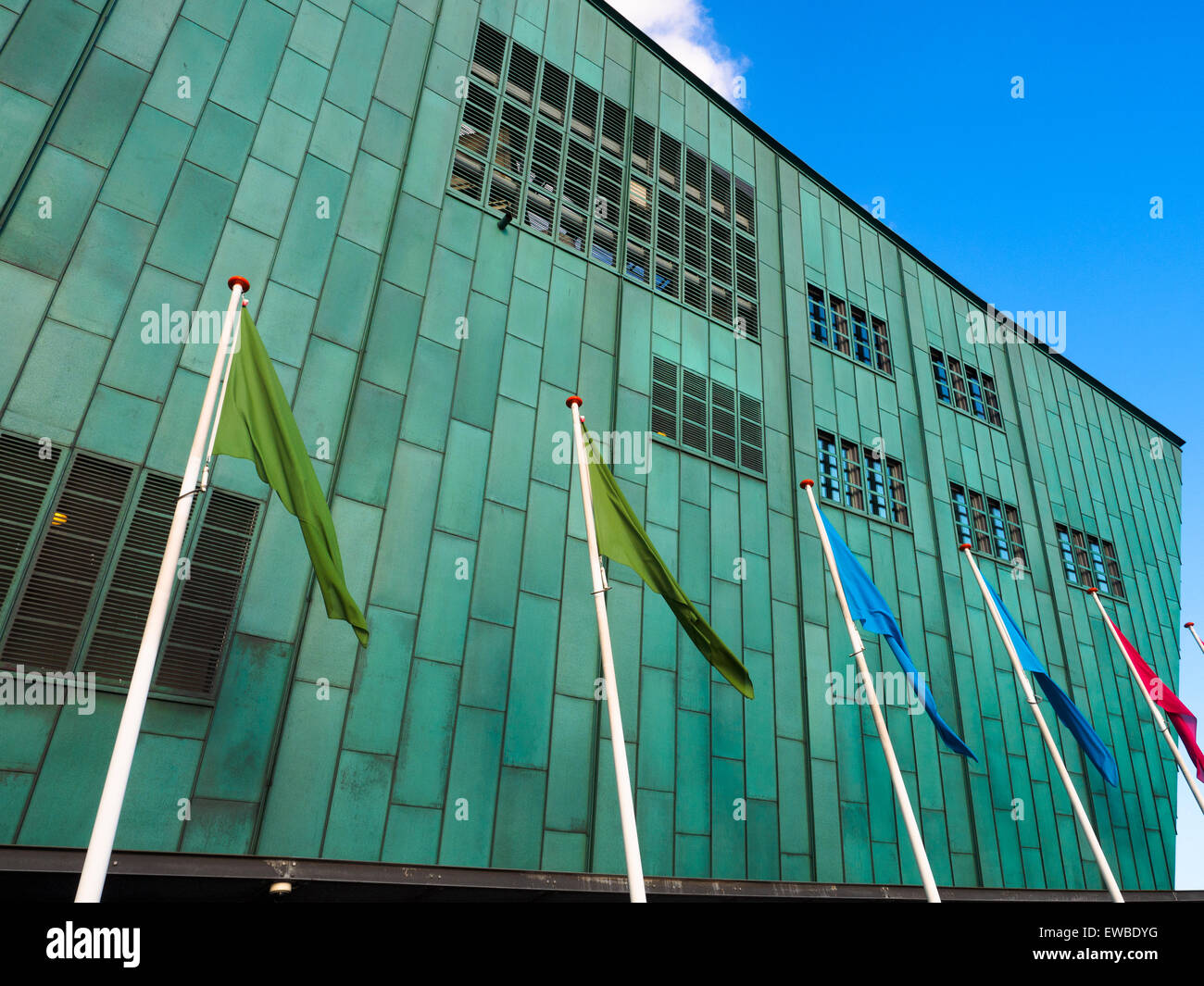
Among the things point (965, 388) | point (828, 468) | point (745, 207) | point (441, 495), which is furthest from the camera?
point (965, 388)

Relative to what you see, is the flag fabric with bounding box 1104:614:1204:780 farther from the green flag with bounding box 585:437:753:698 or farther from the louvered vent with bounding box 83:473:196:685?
the louvered vent with bounding box 83:473:196:685

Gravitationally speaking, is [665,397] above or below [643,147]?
below

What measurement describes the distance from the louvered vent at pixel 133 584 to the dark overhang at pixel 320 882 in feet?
9.36

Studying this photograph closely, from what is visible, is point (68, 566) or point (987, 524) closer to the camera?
point (68, 566)

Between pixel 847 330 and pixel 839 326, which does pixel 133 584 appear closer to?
pixel 839 326

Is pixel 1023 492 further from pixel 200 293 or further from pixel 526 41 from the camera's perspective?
pixel 200 293

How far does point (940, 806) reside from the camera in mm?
21094

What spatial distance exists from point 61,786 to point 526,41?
66.6 ft

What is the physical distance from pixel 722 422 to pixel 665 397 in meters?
1.89

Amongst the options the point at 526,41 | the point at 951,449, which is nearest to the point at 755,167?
the point at 526,41

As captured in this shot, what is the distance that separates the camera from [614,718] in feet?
40.2

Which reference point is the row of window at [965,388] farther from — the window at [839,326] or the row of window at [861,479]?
the row of window at [861,479]

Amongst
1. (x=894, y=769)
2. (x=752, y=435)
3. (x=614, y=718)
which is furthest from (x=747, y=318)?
(x=614, y=718)
